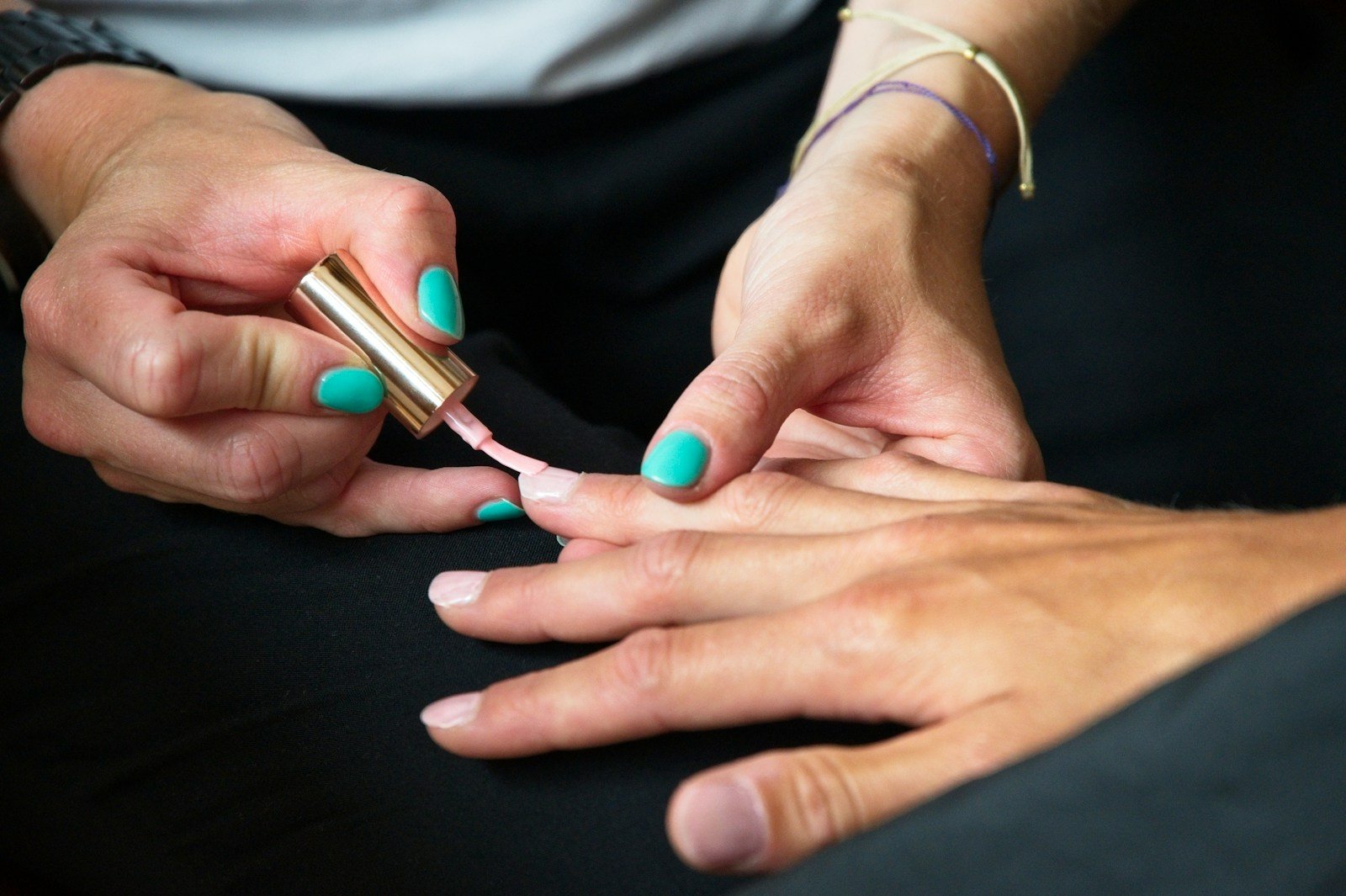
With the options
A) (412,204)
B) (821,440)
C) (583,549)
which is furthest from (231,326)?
(821,440)

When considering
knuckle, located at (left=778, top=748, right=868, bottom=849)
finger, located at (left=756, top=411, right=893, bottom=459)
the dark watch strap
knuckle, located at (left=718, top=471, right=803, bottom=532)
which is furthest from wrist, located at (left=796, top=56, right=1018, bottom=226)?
the dark watch strap

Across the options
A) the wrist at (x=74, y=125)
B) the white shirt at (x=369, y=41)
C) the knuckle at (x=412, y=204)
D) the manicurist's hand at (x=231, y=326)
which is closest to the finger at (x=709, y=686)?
the manicurist's hand at (x=231, y=326)

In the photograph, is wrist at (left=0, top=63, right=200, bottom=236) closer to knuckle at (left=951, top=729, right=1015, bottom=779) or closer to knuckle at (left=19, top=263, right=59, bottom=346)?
knuckle at (left=19, top=263, right=59, bottom=346)

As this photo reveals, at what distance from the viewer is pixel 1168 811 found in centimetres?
44

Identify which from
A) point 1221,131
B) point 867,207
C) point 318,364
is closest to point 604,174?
point 867,207

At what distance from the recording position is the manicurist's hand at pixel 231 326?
67 centimetres

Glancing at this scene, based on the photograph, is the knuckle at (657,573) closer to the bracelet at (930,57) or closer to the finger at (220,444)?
the finger at (220,444)

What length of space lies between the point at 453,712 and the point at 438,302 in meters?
0.27

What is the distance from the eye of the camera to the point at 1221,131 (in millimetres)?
1210

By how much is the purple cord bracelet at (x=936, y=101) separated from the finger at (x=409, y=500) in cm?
52

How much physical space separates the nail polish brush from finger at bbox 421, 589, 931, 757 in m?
0.21

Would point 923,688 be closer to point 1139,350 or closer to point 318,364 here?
point 318,364

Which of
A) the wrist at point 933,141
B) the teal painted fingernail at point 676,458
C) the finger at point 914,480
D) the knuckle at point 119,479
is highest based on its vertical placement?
the wrist at point 933,141

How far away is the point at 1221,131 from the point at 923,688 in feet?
3.16
